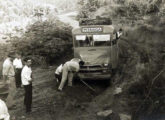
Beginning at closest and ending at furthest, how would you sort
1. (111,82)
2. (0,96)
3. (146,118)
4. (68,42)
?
(146,118)
(0,96)
(111,82)
(68,42)

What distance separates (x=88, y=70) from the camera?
12.1 metres

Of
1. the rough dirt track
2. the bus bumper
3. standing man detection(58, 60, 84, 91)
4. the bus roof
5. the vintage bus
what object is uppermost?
the bus roof

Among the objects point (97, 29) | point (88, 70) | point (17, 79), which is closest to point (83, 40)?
point (97, 29)

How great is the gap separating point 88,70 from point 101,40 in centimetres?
174

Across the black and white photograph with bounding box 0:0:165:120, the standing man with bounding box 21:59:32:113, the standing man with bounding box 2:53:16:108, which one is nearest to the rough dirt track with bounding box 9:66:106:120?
the black and white photograph with bounding box 0:0:165:120

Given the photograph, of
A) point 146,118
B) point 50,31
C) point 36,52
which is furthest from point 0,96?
point 50,31

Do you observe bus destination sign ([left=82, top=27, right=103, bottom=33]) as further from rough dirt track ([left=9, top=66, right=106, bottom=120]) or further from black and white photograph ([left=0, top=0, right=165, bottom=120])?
rough dirt track ([left=9, top=66, right=106, bottom=120])

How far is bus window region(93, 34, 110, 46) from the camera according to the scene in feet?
42.3

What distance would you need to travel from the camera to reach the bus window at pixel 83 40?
42.8 feet

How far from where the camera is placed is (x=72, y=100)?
11234 mm

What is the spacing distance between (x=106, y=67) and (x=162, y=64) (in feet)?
11.5

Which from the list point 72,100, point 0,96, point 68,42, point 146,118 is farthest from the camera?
point 68,42

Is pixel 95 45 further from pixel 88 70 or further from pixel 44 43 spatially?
pixel 44 43

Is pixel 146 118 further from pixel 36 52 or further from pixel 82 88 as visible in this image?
pixel 36 52
